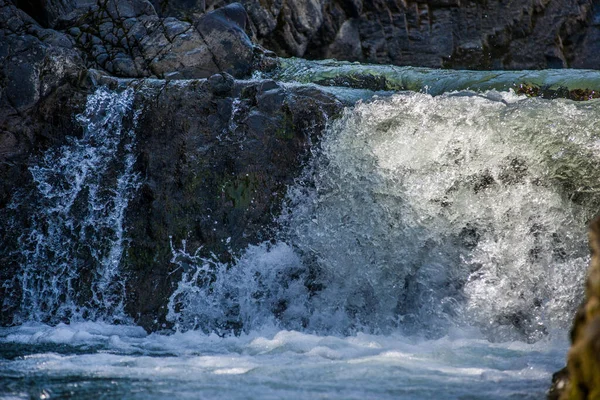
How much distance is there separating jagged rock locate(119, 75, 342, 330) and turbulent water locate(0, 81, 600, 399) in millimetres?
114

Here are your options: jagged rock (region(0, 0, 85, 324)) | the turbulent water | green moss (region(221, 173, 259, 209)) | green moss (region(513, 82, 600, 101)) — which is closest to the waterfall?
the turbulent water

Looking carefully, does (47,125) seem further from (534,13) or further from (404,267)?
(534,13)

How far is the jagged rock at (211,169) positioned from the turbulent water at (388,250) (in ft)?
0.38

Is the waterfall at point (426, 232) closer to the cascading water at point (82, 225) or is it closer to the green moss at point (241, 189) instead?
the green moss at point (241, 189)

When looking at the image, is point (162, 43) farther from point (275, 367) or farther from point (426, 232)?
point (275, 367)

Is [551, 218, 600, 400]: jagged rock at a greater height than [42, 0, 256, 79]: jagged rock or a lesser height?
lesser

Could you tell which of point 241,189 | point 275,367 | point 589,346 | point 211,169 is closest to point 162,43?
point 211,169

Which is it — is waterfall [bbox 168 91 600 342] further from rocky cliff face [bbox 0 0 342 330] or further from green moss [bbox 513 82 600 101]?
green moss [bbox 513 82 600 101]

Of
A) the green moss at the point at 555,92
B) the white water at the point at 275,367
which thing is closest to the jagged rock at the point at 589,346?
the white water at the point at 275,367

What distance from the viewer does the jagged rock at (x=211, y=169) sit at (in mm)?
5793

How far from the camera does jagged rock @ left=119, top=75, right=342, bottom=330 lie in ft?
19.0

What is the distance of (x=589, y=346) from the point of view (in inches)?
86.8

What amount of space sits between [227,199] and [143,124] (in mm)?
967

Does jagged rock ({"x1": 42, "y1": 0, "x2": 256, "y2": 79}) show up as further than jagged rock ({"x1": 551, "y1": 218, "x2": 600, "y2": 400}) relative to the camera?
Yes
